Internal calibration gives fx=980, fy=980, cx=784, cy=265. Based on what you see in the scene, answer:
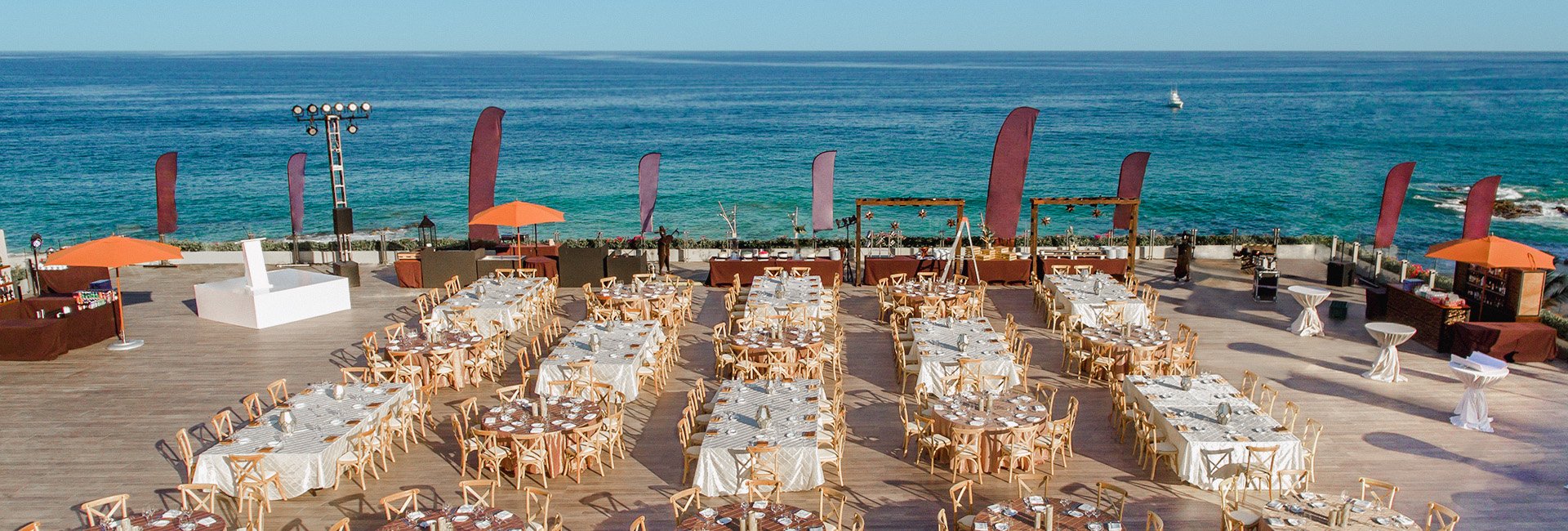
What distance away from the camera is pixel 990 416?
10539 millimetres

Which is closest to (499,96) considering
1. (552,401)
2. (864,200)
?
(864,200)

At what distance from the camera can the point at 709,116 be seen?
89.4m

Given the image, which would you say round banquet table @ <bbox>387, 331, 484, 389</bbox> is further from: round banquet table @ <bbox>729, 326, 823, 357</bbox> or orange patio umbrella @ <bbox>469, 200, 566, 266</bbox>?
orange patio umbrella @ <bbox>469, 200, 566, 266</bbox>

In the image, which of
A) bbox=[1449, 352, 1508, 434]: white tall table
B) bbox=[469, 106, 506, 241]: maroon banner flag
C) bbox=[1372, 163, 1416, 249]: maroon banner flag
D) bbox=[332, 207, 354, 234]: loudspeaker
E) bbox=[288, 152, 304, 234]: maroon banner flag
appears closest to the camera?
bbox=[1449, 352, 1508, 434]: white tall table

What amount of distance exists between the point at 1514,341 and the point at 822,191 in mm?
12246

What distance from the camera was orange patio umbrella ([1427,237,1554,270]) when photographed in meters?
13.9

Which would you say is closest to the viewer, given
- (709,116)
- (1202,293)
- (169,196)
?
(1202,293)

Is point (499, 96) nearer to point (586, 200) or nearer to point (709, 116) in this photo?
point (709, 116)

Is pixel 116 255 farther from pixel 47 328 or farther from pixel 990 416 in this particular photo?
pixel 990 416

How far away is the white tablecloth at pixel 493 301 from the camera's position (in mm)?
15789

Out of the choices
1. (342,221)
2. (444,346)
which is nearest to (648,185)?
(342,221)

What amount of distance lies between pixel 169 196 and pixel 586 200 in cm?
2667

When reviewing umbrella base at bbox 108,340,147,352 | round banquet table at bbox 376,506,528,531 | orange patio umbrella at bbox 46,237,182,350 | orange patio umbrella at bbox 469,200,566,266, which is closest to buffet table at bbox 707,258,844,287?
orange patio umbrella at bbox 469,200,566,266

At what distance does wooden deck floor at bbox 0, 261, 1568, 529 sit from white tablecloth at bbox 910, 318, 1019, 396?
76 cm
